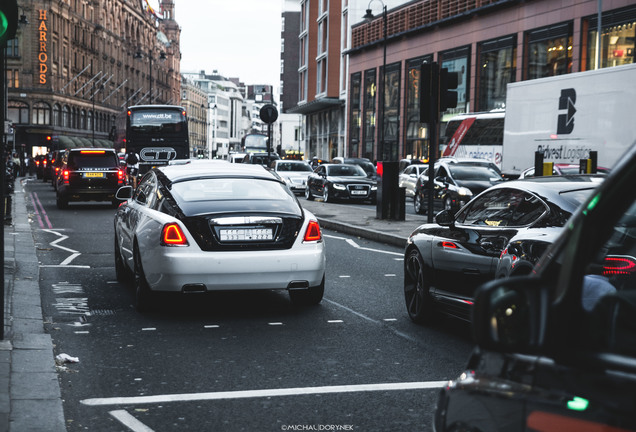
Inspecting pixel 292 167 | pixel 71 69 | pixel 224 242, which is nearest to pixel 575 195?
pixel 224 242

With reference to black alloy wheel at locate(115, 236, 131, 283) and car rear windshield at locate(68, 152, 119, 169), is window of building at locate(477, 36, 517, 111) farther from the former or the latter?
black alloy wheel at locate(115, 236, 131, 283)

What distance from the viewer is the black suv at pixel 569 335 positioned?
186 centimetres

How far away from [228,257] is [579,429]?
253 inches

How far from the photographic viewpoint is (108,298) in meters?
9.70

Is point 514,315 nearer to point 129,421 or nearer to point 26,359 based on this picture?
point 129,421

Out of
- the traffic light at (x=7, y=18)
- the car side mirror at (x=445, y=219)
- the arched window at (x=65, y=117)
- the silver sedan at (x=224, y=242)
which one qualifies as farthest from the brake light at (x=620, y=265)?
the arched window at (x=65, y=117)

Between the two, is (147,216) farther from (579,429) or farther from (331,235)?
(331,235)

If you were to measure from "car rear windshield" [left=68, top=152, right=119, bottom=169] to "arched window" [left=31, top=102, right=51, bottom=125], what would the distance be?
189ft

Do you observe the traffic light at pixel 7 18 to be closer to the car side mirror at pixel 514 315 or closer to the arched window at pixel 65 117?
the car side mirror at pixel 514 315

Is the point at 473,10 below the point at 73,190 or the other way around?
the other way around

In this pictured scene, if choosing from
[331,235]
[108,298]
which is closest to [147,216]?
[108,298]

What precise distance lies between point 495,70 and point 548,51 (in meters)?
5.12

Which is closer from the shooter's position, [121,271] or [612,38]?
[121,271]

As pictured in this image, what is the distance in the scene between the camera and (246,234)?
8.34m
